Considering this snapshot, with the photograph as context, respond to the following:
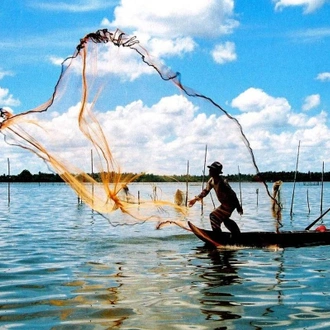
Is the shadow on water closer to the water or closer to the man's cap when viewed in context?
the water

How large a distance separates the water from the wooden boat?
28cm

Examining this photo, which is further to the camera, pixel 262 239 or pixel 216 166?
pixel 262 239

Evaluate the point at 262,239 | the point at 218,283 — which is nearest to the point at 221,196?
the point at 262,239

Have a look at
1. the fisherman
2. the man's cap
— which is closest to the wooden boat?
the fisherman

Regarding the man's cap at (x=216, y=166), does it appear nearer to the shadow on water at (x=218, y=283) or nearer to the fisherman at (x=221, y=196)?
the fisherman at (x=221, y=196)

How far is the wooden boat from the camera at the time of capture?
13.1m

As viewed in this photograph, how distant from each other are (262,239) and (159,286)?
5100 mm

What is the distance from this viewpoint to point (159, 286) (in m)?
8.80

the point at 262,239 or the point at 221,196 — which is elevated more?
the point at 221,196

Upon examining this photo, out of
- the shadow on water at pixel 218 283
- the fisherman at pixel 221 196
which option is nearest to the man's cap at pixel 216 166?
the fisherman at pixel 221 196

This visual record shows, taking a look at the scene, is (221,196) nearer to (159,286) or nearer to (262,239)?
(262,239)

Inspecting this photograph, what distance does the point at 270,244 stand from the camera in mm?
13289

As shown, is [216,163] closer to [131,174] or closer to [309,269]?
[131,174]

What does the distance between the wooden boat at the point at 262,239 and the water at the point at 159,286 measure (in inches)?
10.9
